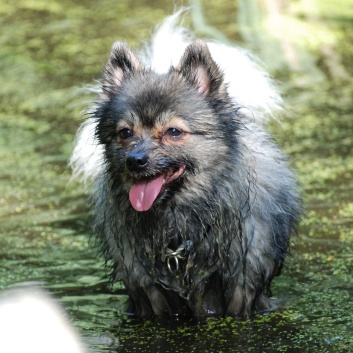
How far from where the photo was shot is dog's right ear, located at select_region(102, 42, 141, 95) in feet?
17.5

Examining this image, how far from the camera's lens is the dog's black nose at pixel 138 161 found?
472 cm

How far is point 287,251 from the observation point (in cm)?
574

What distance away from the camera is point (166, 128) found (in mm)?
4875

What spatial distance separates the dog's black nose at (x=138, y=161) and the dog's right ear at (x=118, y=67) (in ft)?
2.25

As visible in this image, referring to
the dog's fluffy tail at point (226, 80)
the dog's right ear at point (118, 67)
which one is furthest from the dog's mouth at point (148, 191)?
the dog's fluffy tail at point (226, 80)

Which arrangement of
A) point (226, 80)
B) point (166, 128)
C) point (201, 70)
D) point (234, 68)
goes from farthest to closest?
point (234, 68) → point (226, 80) → point (201, 70) → point (166, 128)

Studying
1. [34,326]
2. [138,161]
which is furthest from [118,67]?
[34,326]

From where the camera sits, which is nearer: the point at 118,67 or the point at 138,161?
the point at 138,161

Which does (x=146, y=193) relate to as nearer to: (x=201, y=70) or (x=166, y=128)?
(x=166, y=128)

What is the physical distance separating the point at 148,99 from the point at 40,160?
4064 millimetres

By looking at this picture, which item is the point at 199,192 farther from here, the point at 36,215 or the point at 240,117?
the point at 36,215

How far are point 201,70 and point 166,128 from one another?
0.48m

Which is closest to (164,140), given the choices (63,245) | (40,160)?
(63,245)

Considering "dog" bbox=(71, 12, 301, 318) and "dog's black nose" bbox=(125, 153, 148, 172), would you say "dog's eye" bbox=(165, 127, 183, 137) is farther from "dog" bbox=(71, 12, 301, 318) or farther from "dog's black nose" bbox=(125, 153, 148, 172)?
"dog's black nose" bbox=(125, 153, 148, 172)
